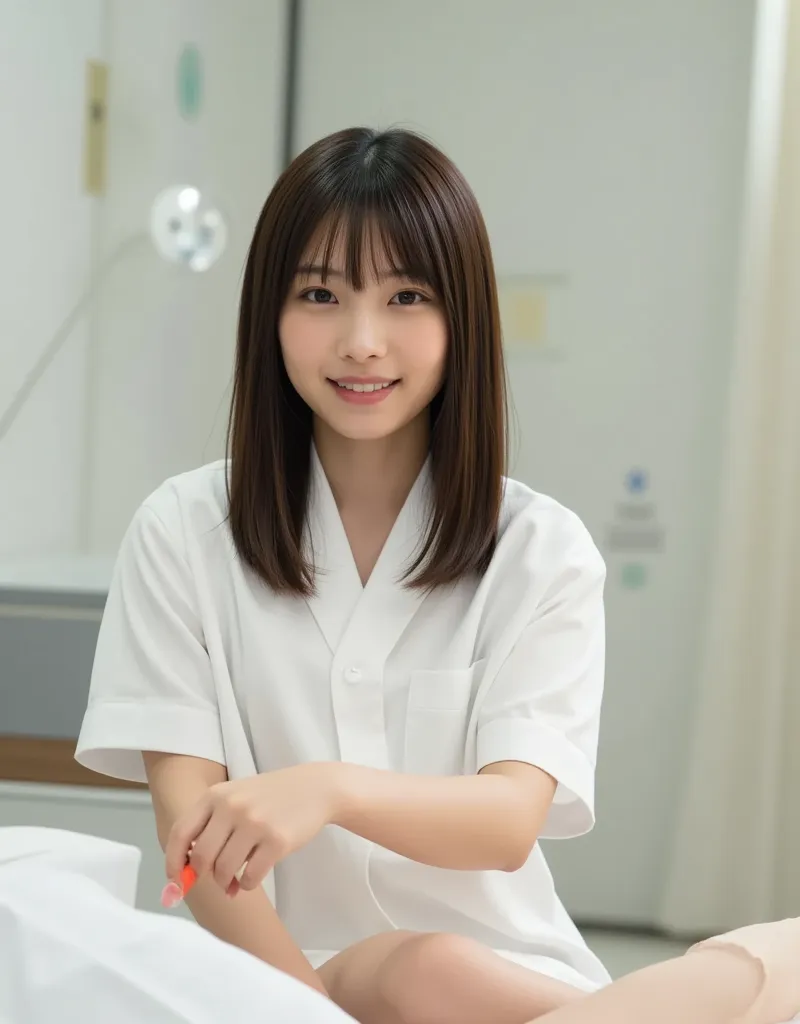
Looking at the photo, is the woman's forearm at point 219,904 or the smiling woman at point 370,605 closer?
the woman's forearm at point 219,904

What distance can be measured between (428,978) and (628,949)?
213cm

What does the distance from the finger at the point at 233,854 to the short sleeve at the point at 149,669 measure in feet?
0.93

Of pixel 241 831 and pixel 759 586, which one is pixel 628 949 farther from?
pixel 241 831

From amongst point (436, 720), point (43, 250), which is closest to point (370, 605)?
point (436, 720)

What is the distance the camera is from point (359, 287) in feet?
3.73

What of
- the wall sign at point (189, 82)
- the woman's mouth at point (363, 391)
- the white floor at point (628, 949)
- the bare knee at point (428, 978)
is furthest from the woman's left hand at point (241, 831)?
the wall sign at point (189, 82)

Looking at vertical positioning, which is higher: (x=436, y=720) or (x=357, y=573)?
(x=357, y=573)

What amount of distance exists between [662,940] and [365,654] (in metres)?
2.05

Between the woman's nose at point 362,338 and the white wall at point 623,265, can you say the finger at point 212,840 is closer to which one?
the woman's nose at point 362,338

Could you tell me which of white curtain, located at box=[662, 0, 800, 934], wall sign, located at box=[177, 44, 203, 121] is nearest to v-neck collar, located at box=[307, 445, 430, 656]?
white curtain, located at box=[662, 0, 800, 934]

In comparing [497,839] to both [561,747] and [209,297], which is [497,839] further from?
[209,297]

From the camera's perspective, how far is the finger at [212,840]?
2.84ft

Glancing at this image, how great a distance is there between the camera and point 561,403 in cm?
302

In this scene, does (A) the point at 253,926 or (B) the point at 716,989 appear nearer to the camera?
(B) the point at 716,989
